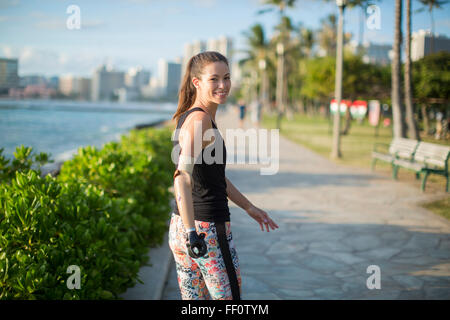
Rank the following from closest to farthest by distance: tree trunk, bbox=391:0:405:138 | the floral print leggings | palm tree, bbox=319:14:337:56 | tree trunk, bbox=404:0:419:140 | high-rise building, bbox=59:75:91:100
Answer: the floral print leggings → tree trunk, bbox=391:0:405:138 → tree trunk, bbox=404:0:419:140 → palm tree, bbox=319:14:337:56 → high-rise building, bbox=59:75:91:100

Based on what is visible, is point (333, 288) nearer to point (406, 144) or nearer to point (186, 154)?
point (186, 154)

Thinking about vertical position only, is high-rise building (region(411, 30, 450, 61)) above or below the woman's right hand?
above

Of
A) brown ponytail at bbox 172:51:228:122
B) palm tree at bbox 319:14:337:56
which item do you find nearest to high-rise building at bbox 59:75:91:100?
palm tree at bbox 319:14:337:56

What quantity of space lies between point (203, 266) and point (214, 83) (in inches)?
38.3

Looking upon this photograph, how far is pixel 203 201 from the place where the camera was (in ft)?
7.27

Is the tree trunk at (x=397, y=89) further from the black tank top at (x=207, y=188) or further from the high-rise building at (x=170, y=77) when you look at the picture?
the high-rise building at (x=170, y=77)

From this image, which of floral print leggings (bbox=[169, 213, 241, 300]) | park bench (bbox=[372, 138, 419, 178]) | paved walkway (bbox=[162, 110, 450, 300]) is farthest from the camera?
park bench (bbox=[372, 138, 419, 178])

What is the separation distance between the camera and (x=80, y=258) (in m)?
3.06

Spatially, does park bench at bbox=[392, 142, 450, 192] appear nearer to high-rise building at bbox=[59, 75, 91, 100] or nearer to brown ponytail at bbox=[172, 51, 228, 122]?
brown ponytail at bbox=[172, 51, 228, 122]

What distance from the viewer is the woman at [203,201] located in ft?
6.88

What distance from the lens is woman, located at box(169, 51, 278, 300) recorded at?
2096mm

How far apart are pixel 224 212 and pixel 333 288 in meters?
2.60

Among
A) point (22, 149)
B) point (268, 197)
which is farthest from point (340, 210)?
point (22, 149)

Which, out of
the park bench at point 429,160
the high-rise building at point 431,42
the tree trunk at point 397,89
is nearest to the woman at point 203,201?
the park bench at point 429,160
